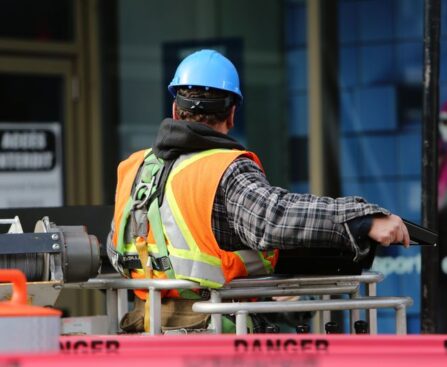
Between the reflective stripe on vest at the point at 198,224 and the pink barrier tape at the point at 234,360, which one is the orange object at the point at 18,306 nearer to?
the pink barrier tape at the point at 234,360

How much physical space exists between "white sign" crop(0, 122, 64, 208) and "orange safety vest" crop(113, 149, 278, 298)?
4.96m

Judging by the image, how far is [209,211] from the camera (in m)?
4.30

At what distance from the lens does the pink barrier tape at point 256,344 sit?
9.78ft

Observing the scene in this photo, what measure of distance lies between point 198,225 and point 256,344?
1.30 meters

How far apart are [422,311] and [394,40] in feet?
12.5

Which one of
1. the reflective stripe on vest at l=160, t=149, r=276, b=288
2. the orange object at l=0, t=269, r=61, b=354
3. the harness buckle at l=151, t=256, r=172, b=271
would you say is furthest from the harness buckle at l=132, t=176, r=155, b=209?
the orange object at l=0, t=269, r=61, b=354

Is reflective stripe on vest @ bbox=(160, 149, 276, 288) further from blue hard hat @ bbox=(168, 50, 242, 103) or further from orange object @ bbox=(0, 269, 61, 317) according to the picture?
orange object @ bbox=(0, 269, 61, 317)

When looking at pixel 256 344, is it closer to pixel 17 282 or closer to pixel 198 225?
pixel 17 282

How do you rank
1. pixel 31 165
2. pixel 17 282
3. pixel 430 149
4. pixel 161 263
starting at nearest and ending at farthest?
pixel 17 282
pixel 161 263
pixel 430 149
pixel 31 165

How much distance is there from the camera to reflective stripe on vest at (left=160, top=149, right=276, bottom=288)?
4.28 metres

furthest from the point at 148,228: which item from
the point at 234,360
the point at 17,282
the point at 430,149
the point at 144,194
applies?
the point at 234,360

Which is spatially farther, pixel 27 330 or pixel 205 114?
pixel 205 114

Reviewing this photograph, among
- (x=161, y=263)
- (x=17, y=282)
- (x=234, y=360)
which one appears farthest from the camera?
(x=161, y=263)

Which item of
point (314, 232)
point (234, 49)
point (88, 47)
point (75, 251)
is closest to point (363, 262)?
point (314, 232)
